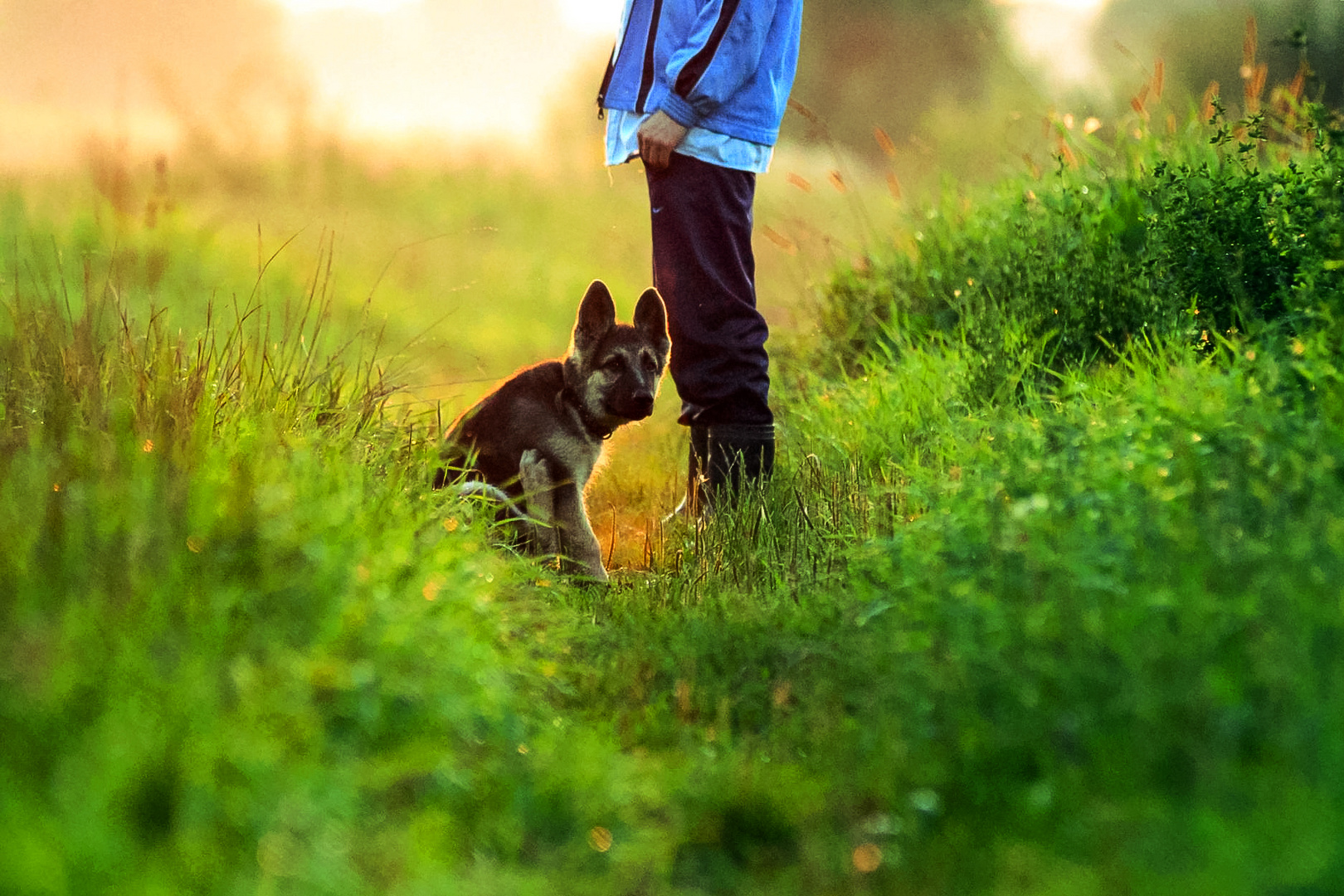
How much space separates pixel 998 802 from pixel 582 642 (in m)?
1.57

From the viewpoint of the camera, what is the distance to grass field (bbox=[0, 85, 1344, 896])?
2102 millimetres

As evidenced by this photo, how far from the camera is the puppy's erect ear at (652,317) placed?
4.96 meters

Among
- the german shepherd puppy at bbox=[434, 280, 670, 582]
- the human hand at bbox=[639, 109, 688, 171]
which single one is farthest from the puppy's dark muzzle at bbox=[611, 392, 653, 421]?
the human hand at bbox=[639, 109, 688, 171]

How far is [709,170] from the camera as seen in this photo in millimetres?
4836

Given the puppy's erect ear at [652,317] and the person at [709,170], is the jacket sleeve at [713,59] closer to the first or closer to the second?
the person at [709,170]

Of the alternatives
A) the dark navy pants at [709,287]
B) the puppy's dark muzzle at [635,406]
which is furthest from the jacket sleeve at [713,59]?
the puppy's dark muzzle at [635,406]

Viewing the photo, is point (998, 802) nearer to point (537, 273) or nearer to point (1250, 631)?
point (1250, 631)

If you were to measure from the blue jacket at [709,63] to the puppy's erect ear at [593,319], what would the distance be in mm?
765

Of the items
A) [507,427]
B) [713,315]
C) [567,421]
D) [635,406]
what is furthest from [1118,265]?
[507,427]

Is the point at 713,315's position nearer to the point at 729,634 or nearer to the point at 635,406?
the point at 635,406

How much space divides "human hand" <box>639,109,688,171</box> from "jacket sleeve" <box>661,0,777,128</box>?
0.10ft

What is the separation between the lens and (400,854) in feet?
6.82

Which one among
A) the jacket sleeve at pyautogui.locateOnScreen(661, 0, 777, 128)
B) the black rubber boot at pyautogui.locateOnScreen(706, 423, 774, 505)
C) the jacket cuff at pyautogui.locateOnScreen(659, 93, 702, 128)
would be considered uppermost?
the jacket sleeve at pyautogui.locateOnScreen(661, 0, 777, 128)

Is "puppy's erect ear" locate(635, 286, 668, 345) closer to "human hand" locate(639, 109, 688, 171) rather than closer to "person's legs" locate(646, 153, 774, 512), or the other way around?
"person's legs" locate(646, 153, 774, 512)
